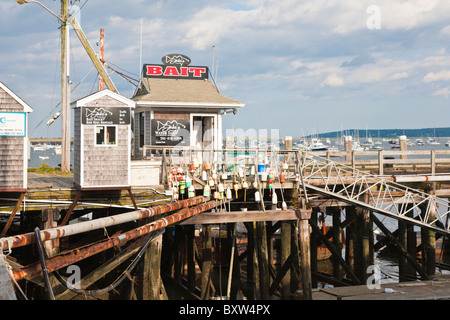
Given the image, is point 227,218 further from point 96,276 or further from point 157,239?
point 96,276

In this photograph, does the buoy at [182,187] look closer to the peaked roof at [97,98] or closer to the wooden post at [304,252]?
the peaked roof at [97,98]

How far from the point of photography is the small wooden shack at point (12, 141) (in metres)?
15.8

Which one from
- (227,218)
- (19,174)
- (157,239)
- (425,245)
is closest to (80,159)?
(19,174)

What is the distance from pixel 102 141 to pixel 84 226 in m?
4.66

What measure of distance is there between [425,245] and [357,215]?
3.43 meters

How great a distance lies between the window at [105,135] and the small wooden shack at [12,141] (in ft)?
6.91

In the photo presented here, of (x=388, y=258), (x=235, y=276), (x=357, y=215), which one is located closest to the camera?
(x=357, y=215)

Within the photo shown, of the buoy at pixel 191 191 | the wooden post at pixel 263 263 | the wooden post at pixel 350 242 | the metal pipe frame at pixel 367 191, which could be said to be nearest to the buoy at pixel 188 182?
the buoy at pixel 191 191

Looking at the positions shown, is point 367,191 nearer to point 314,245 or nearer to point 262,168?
point 262,168

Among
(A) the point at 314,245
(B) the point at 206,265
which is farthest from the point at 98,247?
(A) the point at 314,245

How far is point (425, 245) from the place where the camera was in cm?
2191

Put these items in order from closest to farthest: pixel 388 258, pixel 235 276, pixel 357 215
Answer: pixel 357 215 → pixel 235 276 → pixel 388 258

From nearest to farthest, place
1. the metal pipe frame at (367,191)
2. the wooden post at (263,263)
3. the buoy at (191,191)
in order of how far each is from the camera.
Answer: the buoy at (191,191) < the wooden post at (263,263) < the metal pipe frame at (367,191)

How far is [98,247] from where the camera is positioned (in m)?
13.2
